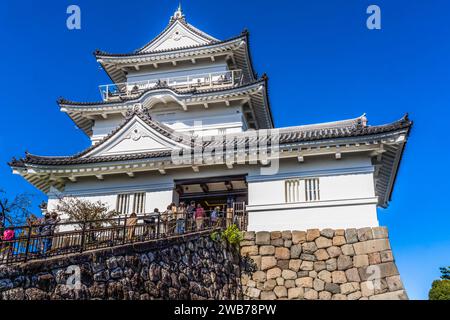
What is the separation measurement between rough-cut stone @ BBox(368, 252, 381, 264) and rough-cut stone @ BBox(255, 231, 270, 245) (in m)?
3.14

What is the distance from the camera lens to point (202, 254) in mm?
11250

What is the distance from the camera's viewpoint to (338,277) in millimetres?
12664

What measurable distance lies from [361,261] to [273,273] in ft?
8.78

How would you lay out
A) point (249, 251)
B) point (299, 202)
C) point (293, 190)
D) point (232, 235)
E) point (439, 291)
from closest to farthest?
point (232, 235) → point (249, 251) → point (299, 202) → point (293, 190) → point (439, 291)

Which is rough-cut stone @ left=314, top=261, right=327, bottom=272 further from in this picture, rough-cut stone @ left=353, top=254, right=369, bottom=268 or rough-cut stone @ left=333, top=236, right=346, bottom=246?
rough-cut stone @ left=353, top=254, right=369, bottom=268

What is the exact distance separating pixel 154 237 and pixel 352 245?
251 inches

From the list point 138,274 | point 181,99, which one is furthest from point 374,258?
point 181,99

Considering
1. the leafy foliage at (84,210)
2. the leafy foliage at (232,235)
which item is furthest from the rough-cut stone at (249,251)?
the leafy foliage at (84,210)

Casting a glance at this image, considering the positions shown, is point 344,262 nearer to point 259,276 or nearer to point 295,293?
point 295,293

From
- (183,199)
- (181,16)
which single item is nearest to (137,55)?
(181,16)

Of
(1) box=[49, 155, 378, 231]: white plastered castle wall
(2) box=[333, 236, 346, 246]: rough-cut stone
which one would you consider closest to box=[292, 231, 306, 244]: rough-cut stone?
(1) box=[49, 155, 378, 231]: white plastered castle wall

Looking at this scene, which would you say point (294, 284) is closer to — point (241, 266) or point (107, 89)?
point (241, 266)

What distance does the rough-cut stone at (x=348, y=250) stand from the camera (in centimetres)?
1290

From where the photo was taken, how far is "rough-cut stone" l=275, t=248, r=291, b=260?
13359mm
